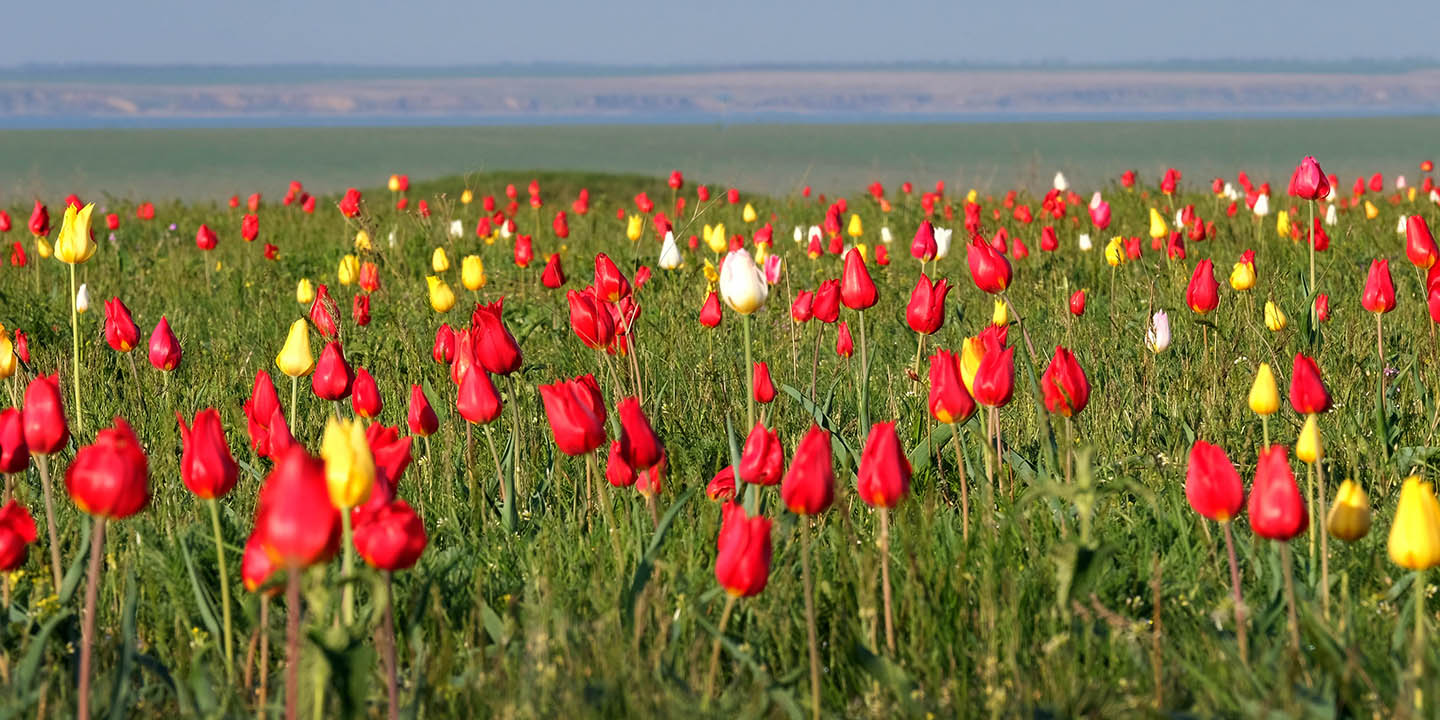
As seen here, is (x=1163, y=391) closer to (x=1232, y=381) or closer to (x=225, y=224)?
(x=1232, y=381)

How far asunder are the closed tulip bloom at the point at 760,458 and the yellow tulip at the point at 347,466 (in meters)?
0.78

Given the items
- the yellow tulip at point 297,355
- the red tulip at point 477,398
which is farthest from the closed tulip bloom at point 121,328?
the red tulip at point 477,398

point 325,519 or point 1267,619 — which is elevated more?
point 325,519

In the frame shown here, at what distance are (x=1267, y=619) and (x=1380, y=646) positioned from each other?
16 centimetres

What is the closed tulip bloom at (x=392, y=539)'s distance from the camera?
175 cm

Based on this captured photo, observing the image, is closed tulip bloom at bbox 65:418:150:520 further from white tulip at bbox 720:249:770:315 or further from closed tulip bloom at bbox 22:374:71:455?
white tulip at bbox 720:249:770:315

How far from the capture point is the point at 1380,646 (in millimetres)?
2057

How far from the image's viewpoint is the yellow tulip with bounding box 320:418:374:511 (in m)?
1.61

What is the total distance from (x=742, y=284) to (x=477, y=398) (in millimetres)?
596

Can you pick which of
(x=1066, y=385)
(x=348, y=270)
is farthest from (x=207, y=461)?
(x=348, y=270)

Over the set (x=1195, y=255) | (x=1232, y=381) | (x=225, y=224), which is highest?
(x=225, y=224)

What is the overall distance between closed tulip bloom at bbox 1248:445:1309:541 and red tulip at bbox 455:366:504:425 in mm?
1310

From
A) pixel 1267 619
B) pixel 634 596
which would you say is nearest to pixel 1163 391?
pixel 1267 619

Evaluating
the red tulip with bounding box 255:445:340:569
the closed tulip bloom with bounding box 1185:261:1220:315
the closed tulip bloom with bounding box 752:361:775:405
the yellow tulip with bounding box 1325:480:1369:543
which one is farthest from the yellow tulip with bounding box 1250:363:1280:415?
the red tulip with bounding box 255:445:340:569
